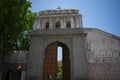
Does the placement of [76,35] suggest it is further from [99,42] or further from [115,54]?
[115,54]

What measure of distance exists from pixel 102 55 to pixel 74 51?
293 centimetres

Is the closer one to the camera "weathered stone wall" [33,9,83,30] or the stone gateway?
the stone gateway

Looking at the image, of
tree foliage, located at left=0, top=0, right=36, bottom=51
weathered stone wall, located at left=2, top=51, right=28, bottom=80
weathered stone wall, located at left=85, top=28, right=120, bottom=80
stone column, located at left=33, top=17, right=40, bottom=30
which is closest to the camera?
tree foliage, located at left=0, top=0, right=36, bottom=51

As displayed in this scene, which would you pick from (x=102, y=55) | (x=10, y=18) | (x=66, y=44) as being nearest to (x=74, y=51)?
(x=66, y=44)

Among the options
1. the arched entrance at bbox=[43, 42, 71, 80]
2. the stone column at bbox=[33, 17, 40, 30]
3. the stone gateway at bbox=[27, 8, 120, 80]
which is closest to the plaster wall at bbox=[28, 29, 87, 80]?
the stone gateway at bbox=[27, 8, 120, 80]

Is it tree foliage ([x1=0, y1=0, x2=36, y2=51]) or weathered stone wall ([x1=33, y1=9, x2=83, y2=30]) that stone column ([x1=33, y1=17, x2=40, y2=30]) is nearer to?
weathered stone wall ([x1=33, y1=9, x2=83, y2=30])

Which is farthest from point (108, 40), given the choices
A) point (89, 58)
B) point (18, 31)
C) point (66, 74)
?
point (18, 31)

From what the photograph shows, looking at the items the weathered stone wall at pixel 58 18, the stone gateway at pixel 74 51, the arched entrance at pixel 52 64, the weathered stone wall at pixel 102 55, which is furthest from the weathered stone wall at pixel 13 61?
the weathered stone wall at pixel 102 55

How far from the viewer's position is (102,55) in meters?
14.4

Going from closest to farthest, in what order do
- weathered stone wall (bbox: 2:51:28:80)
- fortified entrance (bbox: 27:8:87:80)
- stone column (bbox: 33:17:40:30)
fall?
1. fortified entrance (bbox: 27:8:87:80)
2. weathered stone wall (bbox: 2:51:28:80)
3. stone column (bbox: 33:17:40:30)

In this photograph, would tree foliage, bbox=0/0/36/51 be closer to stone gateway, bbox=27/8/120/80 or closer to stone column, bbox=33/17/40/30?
stone column, bbox=33/17/40/30

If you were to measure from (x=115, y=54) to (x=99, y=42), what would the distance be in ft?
6.47

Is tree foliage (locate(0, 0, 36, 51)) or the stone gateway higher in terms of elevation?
tree foliage (locate(0, 0, 36, 51))

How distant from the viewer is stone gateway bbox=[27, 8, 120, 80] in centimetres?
1353
